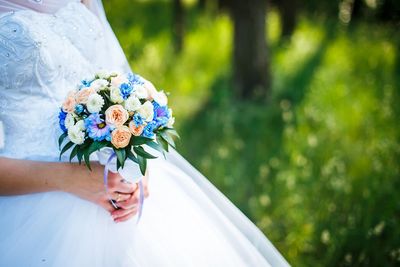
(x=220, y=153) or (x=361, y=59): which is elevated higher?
(x=361, y=59)

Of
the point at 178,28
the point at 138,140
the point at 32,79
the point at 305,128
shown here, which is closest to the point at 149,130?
the point at 138,140

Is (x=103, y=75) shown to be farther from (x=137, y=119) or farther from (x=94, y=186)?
(x=94, y=186)

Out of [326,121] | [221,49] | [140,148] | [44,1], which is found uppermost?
[44,1]

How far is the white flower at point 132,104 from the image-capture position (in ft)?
5.54

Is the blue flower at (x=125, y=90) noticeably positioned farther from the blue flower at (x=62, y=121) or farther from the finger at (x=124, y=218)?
the finger at (x=124, y=218)

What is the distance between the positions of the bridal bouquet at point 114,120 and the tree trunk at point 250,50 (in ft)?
14.6

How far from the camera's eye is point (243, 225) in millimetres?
2344

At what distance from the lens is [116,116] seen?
1.67 metres

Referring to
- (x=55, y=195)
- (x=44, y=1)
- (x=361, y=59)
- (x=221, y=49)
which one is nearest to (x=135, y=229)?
(x=55, y=195)

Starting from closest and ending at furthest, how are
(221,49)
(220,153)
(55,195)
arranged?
(55,195) < (220,153) < (221,49)

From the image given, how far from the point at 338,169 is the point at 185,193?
7.50 feet

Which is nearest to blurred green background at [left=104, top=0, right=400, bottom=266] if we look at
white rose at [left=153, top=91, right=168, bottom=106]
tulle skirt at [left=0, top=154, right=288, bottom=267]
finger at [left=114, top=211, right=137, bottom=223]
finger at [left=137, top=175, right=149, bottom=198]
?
tulle skirt at [left=0, top=154, right=288, bottom=267]

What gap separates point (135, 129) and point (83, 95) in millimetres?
223

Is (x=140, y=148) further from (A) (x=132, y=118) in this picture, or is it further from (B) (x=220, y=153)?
(B) (x=220, y=153)
